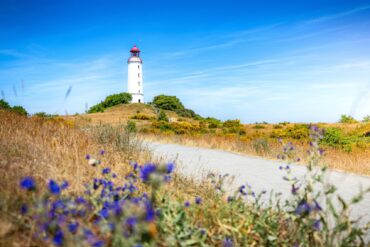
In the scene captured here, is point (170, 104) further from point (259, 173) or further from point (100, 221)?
point (100, 221)

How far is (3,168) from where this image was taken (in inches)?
157

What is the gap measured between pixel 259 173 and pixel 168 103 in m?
41.7

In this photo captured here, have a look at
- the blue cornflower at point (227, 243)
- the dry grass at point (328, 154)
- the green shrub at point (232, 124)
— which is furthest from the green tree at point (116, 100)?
the blue cornflower at point (227, 243)

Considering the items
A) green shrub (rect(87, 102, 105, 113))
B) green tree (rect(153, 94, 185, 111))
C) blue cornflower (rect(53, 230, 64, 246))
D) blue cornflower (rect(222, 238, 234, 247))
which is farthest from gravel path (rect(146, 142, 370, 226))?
green shrub (rect(87, 102, 105, 113))

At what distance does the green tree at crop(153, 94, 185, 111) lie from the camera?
48.4m

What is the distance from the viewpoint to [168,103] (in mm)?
48562

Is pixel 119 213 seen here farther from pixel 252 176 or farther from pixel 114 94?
pixel 114 94

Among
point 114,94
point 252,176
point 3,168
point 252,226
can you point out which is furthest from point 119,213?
point 114,94

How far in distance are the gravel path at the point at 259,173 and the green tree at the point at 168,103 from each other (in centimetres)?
3834

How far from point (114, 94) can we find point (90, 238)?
5432cm

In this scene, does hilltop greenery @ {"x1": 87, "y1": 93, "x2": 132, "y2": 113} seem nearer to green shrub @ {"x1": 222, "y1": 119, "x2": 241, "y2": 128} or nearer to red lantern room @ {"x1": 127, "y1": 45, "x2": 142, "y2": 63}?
red lantern room @ {"x1": 127, "y1": 45, "x2": 142, "y2": 63}

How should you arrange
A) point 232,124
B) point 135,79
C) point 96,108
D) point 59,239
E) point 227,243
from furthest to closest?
point 135,79 < point 96,108 < point 232,124 < point 227,243 < point 59,239

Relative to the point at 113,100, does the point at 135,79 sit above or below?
above

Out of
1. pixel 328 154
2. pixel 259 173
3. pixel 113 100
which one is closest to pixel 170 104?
pixel 113 100
